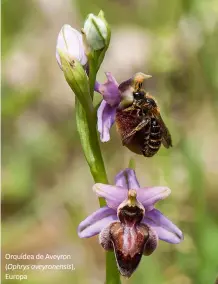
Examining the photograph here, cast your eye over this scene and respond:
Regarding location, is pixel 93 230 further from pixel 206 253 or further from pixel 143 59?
pixel 143 59

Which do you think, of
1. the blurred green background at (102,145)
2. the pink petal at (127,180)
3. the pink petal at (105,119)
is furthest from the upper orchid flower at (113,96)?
the blurred green background at (102,145)

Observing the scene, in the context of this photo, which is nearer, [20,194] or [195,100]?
[20,194]

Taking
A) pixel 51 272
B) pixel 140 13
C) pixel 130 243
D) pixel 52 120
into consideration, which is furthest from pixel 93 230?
pixel 140 13

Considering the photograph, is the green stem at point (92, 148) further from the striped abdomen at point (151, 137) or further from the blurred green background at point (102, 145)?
the blurred green background at point (102, 145)

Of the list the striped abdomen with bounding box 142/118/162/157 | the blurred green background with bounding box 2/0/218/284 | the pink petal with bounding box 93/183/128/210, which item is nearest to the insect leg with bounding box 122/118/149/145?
the striped abdomen with bounding box 142/118/162/157

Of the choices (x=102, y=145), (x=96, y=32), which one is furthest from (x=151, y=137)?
(x=102, y=145)

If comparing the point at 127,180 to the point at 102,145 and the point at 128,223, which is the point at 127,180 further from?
the point at 102,145
